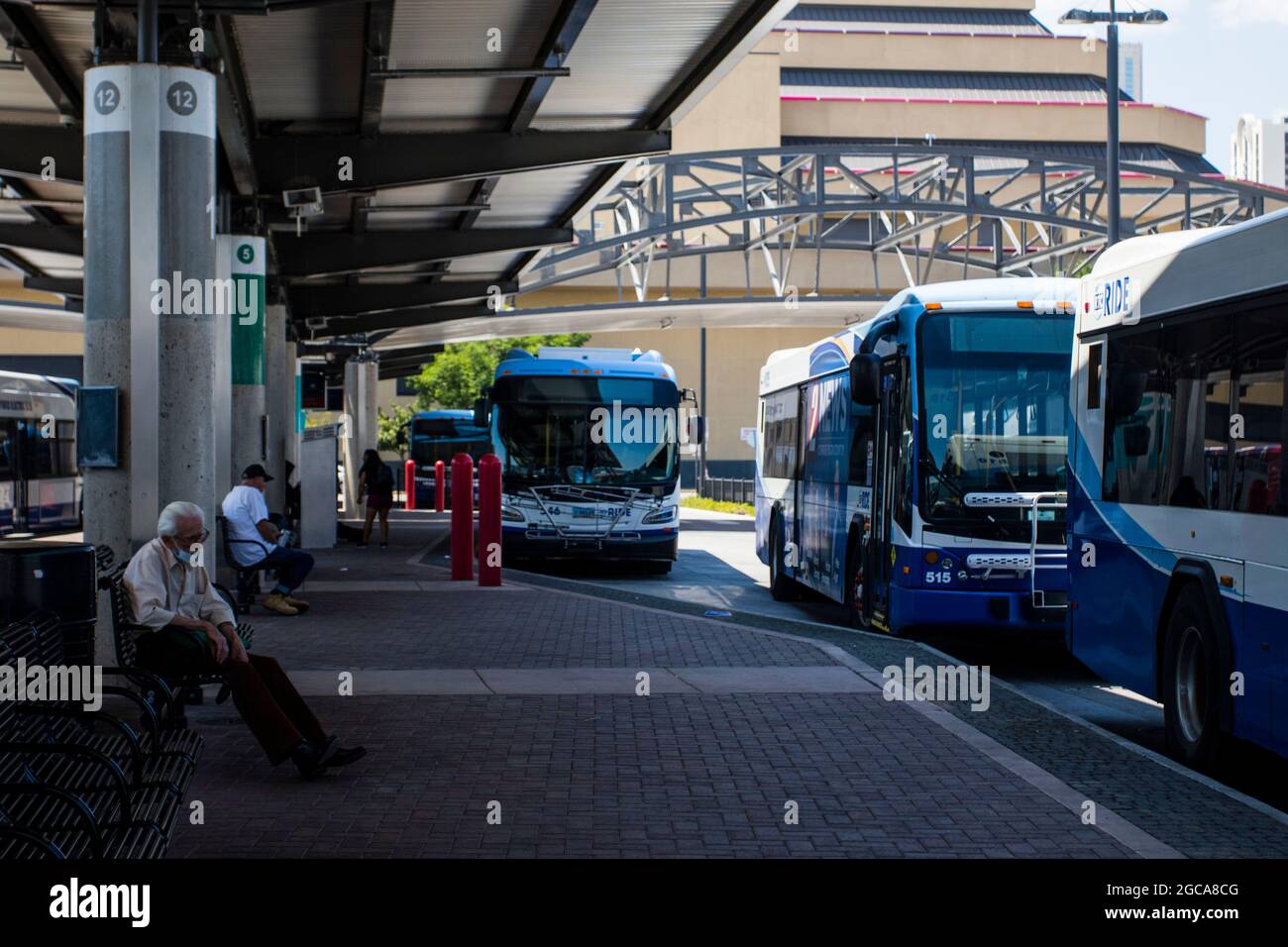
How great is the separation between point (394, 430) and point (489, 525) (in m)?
53.8

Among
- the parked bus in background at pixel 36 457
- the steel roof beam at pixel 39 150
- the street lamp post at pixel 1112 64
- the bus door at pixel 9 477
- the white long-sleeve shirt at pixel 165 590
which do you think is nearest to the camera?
the white long-sleeve shirt at pixel 165 590

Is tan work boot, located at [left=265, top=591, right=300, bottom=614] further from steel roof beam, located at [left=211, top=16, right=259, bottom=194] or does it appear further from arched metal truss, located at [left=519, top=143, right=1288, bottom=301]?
arched metal truss, located at [left=519, top=143, right=1288, bottom=301]

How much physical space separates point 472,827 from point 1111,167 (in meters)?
25.0

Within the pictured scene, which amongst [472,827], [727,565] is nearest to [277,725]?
[472,827]

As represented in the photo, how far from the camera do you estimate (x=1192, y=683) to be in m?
9.51

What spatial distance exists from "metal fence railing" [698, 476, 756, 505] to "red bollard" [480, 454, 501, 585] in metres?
33.6

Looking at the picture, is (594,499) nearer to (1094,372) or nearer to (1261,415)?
(1094,372)

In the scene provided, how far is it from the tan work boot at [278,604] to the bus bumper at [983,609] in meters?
6.27

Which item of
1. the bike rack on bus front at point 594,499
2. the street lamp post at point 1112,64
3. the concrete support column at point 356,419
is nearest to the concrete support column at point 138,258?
the bike rack on bus front at point 594,499

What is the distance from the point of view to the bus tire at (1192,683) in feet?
29.8

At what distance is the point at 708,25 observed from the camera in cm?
1678

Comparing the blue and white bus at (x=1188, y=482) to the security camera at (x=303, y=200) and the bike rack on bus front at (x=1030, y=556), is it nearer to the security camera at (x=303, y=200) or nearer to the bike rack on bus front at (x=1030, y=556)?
the bike rack on bus front at (x=1030, y=556)
